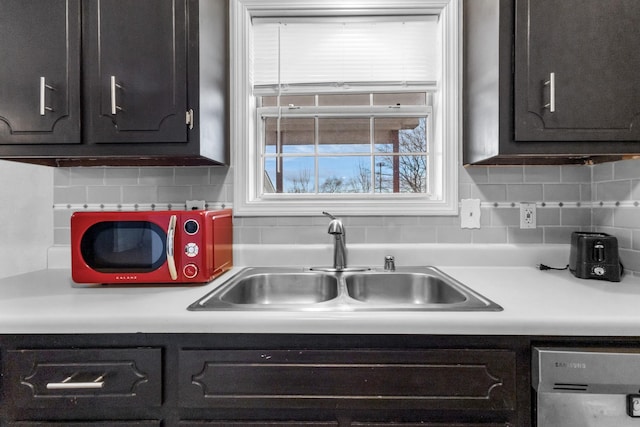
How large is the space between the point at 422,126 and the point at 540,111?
2.09 feet

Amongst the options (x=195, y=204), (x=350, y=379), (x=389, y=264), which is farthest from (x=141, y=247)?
(x=389, y=264)

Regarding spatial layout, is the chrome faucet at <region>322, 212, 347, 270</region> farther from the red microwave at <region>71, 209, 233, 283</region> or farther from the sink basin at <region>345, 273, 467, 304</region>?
the red microwave at <region>71, 209, 233, 283</region>

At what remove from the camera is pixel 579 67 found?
1.25m

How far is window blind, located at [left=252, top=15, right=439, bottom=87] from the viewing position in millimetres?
1769

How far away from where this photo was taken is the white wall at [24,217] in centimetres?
149

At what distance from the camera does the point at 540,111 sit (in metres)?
1.26

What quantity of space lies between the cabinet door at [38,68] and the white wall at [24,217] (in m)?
0.32

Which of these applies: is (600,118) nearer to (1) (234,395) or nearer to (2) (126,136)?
(1) (234,395)

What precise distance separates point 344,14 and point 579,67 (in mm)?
1022

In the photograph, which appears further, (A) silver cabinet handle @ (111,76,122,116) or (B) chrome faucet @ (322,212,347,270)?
(B) chrome faucet @ (322,212,347,270)

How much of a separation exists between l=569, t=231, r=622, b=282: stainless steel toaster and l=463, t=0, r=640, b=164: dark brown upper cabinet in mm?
343

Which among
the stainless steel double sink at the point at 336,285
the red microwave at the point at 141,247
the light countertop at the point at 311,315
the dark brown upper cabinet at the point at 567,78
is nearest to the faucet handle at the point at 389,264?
A: the stainless steel double sink at the point at 336,285

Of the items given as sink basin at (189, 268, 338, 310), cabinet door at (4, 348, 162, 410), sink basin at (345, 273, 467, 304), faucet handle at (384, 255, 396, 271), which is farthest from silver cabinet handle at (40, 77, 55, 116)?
faucet handle at (384, 255, 396, 271)

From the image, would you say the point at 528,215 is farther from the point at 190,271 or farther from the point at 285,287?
the point at 190,271
